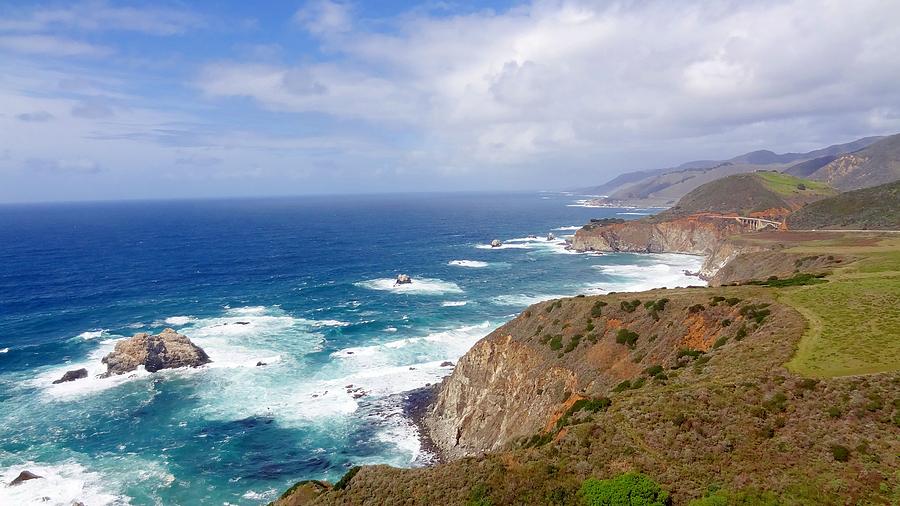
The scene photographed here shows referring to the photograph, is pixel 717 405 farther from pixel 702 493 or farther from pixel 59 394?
pixel 59 394

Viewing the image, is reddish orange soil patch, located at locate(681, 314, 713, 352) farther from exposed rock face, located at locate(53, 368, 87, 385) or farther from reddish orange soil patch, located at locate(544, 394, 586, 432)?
exposed rock face, located at locate(53, 368, 87, 385)

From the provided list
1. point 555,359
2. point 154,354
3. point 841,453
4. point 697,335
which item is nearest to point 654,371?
point 697,335

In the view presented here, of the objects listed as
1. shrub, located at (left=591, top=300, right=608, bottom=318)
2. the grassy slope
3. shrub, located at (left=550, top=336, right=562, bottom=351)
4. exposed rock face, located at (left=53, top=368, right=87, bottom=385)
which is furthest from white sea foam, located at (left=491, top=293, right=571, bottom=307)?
exposed rock face, located at (left=53, top=368, right=87, bottom=385)

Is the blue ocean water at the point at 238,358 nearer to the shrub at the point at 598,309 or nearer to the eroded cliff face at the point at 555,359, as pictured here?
the eroded cliff face at the point at 555,359

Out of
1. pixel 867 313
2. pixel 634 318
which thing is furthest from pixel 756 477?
pixel 634 318

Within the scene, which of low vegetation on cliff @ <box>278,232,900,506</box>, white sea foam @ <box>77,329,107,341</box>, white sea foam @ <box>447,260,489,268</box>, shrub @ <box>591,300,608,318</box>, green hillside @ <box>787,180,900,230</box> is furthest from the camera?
white sea foam @ <box>447,260,489,268</box>
